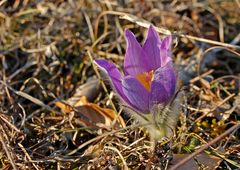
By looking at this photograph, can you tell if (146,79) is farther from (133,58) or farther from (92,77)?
(92,77)

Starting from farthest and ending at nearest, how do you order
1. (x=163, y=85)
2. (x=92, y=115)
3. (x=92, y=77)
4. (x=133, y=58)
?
(x=92, y=77) < (x=92, y=115) < (x=133, y=58) < (x=163, y=85)

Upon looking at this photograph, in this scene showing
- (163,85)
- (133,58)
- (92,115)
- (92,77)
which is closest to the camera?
(163,85)

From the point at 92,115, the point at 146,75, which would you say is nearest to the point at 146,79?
the point at 146,75

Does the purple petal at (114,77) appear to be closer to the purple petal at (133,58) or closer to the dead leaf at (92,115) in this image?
the purple petal at (133,58)

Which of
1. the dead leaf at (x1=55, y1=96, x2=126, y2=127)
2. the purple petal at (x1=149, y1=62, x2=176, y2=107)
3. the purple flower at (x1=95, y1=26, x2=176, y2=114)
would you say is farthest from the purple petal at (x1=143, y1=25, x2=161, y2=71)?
the dead leaf at (x1=55, y1=96, x2=126, y2=127)

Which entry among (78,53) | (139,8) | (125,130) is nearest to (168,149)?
(125,130)

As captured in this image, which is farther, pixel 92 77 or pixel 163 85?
pixel 92 77

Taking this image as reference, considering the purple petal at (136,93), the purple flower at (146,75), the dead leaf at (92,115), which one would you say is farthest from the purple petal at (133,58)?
the dead leaf at (92,115)

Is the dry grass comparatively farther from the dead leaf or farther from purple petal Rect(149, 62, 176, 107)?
purple petal Rect(149, 62, 176, 107)
